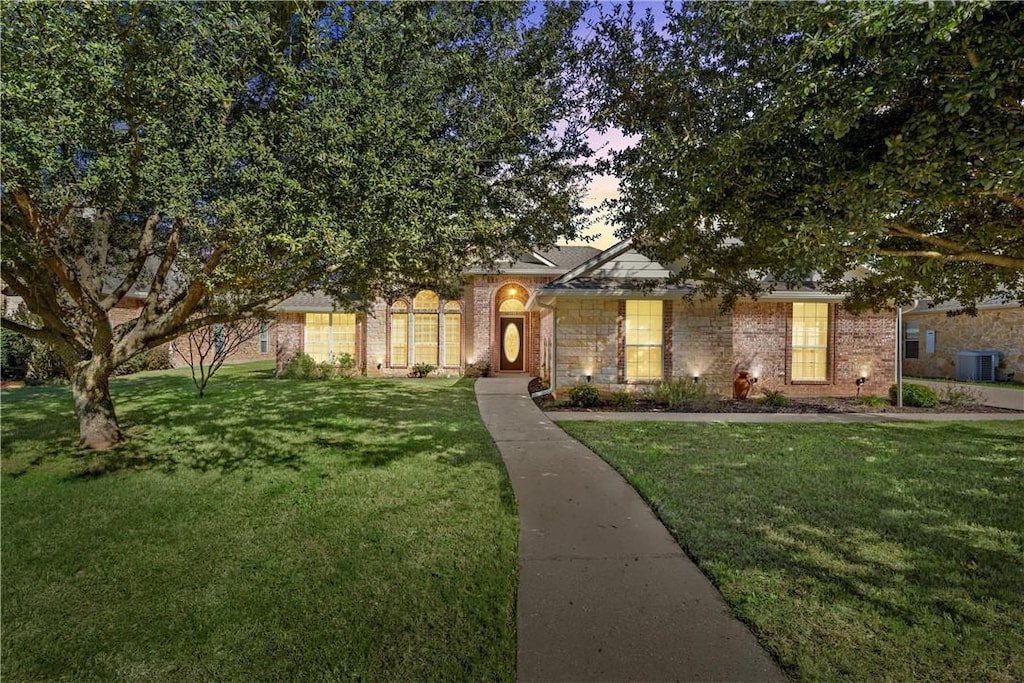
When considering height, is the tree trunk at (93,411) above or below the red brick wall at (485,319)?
below

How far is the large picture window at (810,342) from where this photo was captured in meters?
14.5

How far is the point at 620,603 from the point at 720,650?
0.74m

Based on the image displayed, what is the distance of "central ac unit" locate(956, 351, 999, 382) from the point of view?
766 inches

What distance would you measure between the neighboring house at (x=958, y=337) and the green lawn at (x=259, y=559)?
20210 millimetres

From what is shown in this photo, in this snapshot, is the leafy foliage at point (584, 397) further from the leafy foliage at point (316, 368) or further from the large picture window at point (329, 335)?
the large picture window at point (329, 335)

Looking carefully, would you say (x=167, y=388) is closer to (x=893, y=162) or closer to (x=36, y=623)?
(x=36, y=623)

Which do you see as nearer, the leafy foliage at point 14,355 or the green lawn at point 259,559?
the green lawn at point 259,559

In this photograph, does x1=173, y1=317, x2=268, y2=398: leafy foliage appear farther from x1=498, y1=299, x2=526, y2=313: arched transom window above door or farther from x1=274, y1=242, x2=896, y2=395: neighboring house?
x1=498, y1=299, x2=526, y2=313: arched transom window above door

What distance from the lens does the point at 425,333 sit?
20.0 m

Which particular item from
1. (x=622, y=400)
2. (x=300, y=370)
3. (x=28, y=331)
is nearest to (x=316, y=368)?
(x=300, y=370)

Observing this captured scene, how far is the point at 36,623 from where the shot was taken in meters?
3.45

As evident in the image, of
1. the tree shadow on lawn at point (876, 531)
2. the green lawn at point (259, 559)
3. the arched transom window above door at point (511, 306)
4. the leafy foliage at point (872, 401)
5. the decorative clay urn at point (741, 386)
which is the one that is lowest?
the green lawn at point (259, 559)

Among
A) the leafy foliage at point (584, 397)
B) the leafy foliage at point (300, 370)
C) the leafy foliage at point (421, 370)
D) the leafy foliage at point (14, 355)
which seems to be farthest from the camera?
the leafy foliage at point (421, 370)

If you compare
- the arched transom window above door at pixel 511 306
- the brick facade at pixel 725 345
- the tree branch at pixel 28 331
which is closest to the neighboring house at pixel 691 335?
the brick facade at pixel 725 345
